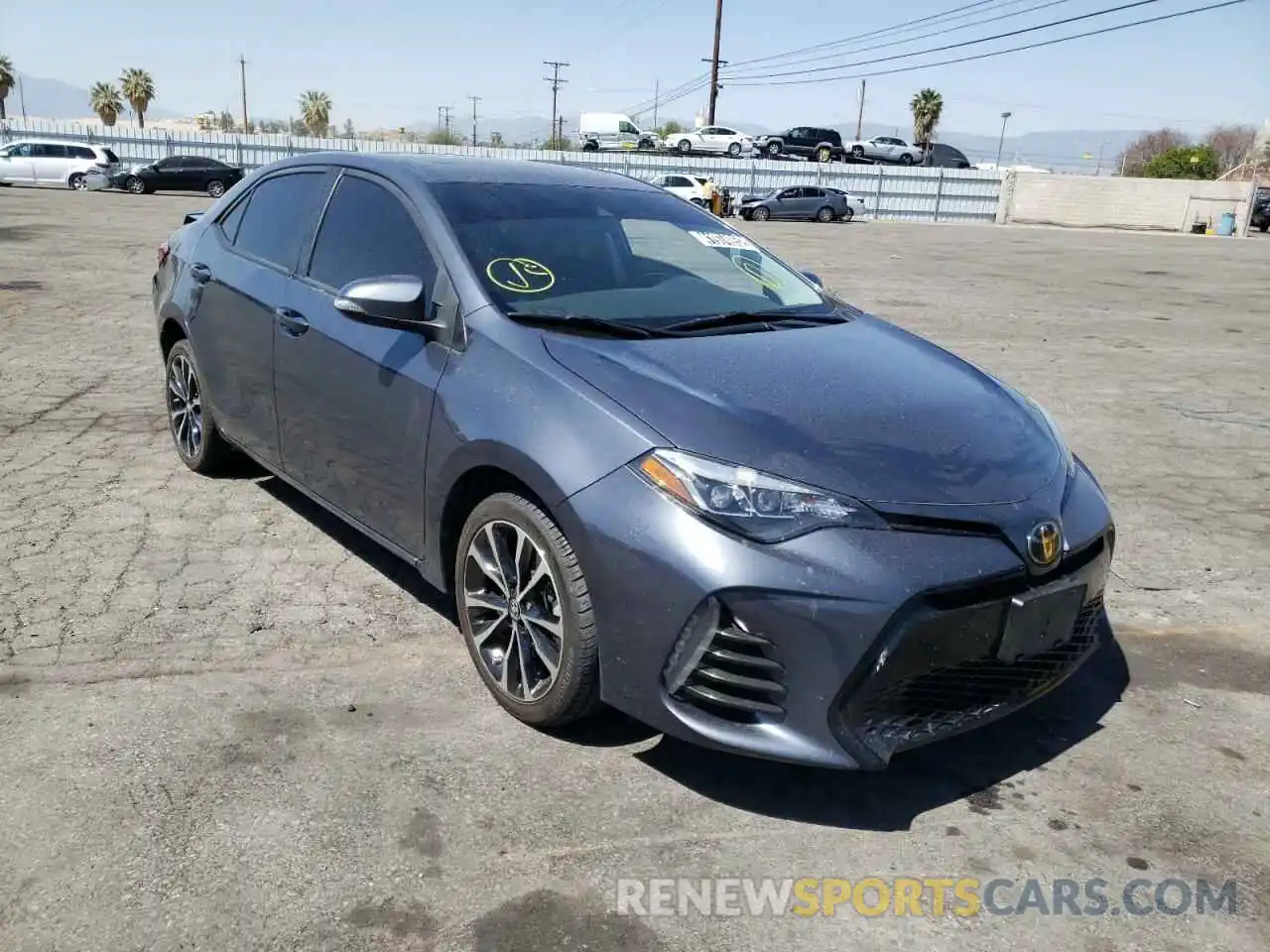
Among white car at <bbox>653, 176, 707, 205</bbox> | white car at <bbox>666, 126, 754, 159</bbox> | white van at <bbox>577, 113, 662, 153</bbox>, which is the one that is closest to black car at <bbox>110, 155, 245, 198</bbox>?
white car at <bbox>653, 176, 707, 205</bbox>

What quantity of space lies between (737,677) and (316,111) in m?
113

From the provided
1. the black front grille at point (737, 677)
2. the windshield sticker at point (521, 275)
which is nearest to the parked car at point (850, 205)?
the windshield sticker at point (521, 275)

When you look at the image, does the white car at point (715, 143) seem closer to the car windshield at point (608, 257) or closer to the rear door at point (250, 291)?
the rear door at point (250, 291)

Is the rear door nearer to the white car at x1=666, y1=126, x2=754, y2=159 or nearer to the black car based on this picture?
the black car

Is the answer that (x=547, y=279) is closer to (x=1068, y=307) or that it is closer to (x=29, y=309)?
(x=29, y=309)

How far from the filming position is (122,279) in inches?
497

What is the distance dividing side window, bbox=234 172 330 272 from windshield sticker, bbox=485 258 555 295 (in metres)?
1.14

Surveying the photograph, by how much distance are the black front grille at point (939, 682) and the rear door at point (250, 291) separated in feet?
9.03

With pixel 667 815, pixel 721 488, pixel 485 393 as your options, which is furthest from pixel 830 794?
pixel 485 393

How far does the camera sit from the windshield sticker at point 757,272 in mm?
4051

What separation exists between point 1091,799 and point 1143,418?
5.44 m

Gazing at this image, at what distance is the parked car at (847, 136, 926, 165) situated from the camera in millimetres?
50031

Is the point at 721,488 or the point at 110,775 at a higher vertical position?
the point at 721,488

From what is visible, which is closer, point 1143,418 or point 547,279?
point 547,279
